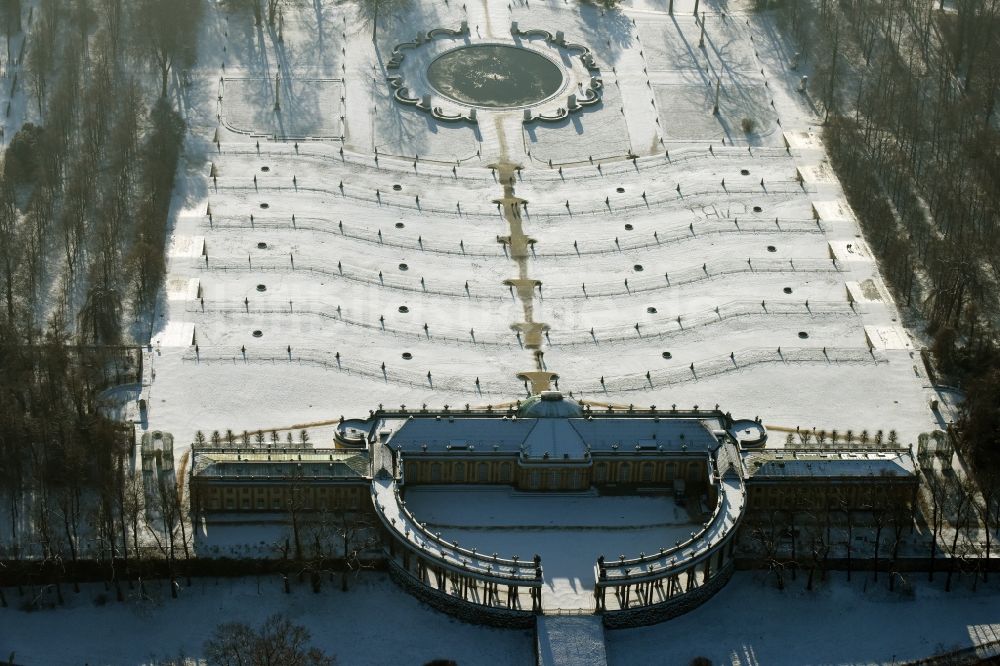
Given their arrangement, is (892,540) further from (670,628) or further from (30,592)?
(30,592)

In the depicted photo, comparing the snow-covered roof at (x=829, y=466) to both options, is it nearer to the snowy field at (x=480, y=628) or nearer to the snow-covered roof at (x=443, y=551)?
the snowy field at (x=480, y=628)

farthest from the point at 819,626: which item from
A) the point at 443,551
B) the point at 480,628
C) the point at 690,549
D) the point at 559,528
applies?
the point at 443,551

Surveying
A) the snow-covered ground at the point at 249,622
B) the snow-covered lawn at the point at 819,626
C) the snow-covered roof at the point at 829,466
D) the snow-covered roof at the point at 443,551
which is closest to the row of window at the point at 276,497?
the snow-covered roof at the point at 443,551

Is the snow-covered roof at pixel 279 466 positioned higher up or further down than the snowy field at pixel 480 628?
higher up

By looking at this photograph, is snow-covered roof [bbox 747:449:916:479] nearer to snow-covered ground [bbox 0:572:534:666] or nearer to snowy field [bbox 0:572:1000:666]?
snowy field [bbox 0:572:1000:666]

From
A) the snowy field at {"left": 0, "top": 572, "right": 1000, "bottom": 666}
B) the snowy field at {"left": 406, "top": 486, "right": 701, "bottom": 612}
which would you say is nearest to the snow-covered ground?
the snowy field at {"left": 0, "top": 572, "right": 1000, "bottom": 666}

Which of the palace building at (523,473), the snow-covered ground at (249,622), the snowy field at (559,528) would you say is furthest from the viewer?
the snowy field at (559,528)

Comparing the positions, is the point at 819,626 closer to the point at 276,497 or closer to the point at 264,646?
the point at 264,646

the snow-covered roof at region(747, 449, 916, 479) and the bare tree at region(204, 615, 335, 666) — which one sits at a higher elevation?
the snow-covered roof at region(747, 449, 916, 479)
